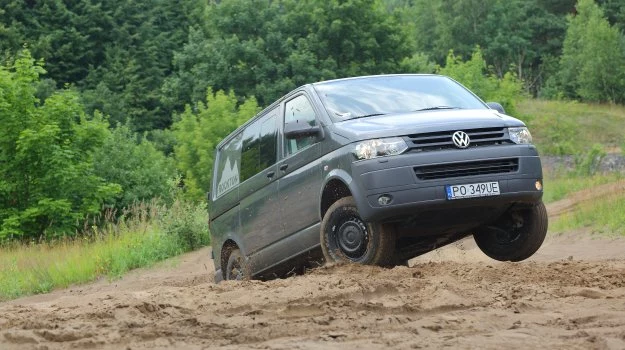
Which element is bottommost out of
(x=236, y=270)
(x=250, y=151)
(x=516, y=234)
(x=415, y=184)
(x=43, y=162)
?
(x=236, y=270)

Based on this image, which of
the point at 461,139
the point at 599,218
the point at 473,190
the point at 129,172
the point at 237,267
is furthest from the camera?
the point at 129,172

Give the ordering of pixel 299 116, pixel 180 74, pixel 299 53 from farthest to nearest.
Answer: pixel 180 74
pixel 299 53
pixel 299 116

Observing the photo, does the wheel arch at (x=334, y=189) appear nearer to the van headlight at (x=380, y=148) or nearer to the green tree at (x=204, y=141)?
the van headlight at (x=380, y=148)

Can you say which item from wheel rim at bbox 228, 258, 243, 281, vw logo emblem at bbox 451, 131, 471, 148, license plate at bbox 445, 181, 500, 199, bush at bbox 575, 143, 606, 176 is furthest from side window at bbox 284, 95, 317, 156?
bush at bbox 575, 143, 606, 176

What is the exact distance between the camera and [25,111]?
28906mm

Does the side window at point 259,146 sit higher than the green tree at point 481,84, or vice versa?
the green tree at point 481,84

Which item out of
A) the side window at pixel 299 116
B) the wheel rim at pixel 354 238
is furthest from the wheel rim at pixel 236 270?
the wheel rim at pixel 354 238

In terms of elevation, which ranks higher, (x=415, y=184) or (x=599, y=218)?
(x=415, y=184)

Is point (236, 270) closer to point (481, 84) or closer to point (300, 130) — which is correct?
point (300, 130)

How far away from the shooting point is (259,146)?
10977 mm

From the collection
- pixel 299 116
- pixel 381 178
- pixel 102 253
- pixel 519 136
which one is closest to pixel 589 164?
pixel 102 253

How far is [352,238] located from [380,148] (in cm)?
82

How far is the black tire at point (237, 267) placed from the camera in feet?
36.4

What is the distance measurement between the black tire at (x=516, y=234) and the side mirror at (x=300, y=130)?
1.80 metres
